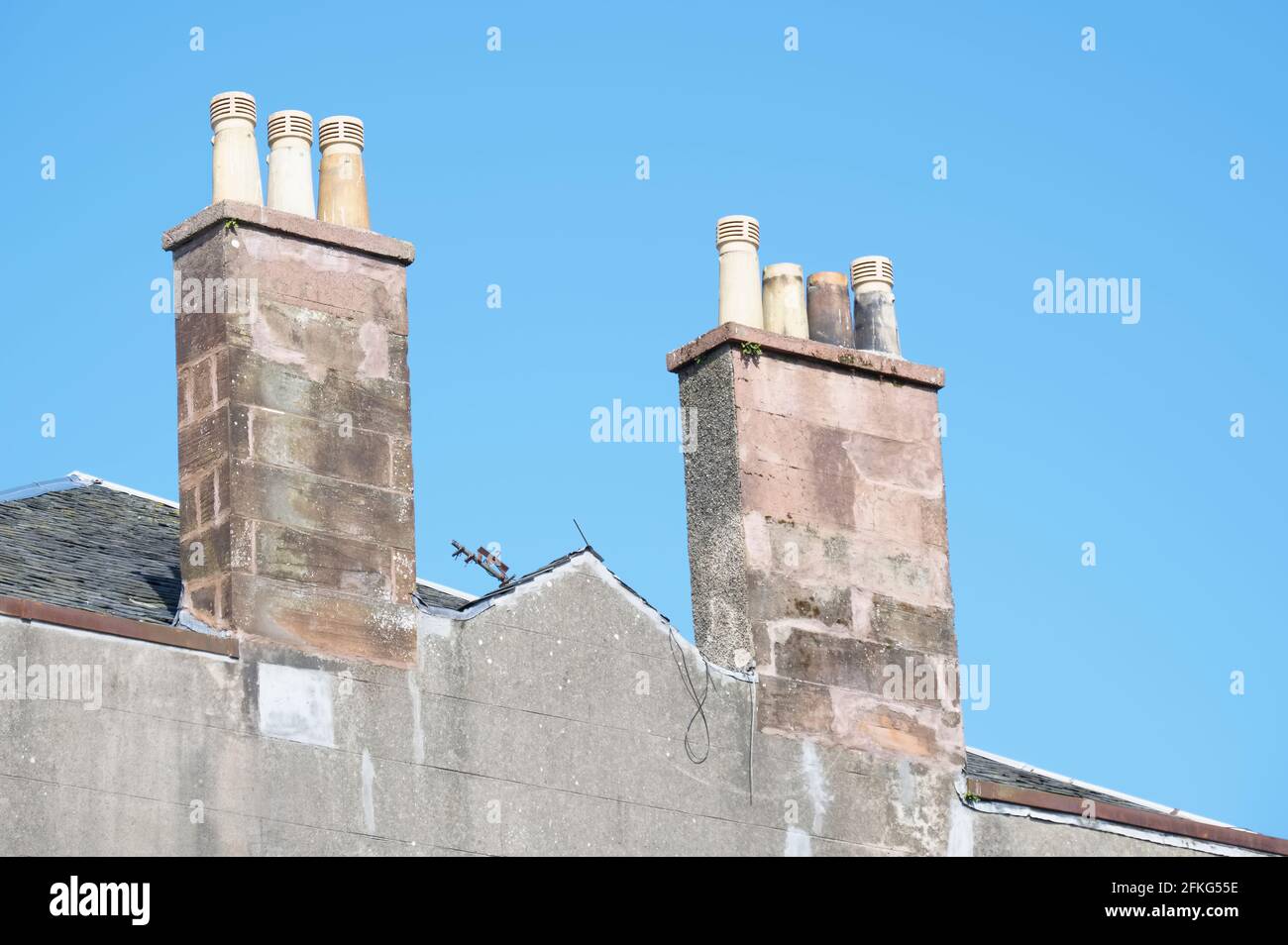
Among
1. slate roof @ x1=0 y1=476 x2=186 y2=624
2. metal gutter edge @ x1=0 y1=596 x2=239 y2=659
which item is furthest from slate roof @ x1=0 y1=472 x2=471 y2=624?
metal gutter edge @ x1=0 y1=596 x2=239 y2=659

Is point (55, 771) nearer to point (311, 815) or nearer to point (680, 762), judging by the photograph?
point (311, 815)

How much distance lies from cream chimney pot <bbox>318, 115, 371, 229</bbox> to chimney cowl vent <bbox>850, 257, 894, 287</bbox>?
387 centimetres

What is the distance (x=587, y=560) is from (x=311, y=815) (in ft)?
8.54

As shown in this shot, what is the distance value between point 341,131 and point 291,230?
95 cm

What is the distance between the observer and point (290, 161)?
16.7 meters

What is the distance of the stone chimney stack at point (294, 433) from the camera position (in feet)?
51.4

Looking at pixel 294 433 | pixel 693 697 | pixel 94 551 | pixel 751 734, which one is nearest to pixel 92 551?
pixel 94 551

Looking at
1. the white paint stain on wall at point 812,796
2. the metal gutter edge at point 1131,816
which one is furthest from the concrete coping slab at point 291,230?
the metal gutter edge at point 1131,816

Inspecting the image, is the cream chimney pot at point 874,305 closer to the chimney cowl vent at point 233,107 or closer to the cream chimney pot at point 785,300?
the cream chimney pot at point 785,300

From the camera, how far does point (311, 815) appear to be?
15203mm

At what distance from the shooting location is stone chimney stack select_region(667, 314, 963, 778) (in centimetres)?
1738

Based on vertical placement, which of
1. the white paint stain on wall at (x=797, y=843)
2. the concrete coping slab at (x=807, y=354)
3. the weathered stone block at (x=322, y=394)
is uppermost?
the concrete coping slab at (x=807, y=354)

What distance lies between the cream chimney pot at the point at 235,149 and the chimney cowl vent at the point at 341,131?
0.56 m

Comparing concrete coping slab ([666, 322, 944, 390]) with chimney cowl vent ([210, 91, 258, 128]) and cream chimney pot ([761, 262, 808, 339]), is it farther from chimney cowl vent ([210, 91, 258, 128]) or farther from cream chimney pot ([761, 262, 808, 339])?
chimney cowl vent ([210, 91, 258, 128])
